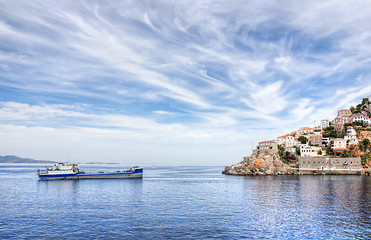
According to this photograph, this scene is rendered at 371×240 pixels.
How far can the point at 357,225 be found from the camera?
38.4 metres

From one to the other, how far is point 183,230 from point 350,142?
6574 inches

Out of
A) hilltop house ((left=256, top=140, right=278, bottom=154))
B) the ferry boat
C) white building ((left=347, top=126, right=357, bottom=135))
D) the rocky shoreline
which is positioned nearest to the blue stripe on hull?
the ferry boat

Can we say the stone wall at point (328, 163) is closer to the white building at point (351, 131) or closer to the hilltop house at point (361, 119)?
the white building at point (351, 131)

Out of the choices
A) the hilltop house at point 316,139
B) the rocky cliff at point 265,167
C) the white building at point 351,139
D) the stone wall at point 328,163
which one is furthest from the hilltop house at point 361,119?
the rocky cliff at point 265,167

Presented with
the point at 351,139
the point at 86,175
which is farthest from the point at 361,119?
the point at 86,175

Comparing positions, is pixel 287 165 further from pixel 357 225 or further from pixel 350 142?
pixel 357 225

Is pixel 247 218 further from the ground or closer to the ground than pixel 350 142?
closer to the ground

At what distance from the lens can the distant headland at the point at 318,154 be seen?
490ft

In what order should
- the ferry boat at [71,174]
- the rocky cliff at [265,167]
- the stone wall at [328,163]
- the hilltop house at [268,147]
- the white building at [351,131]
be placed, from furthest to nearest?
the white building at [351,131], the hilltop house at [268,147], the rocky cliff at [265,167], the stone wall at [328,163], the ferry boat at [71,174]

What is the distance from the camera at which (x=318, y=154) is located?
166000 millimetres

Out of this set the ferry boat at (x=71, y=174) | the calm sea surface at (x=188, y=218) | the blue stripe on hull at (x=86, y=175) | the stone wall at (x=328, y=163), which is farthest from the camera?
the stone wall at (x=328, y=163)

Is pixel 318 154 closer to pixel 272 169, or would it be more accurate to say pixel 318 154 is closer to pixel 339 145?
pixel 339 145

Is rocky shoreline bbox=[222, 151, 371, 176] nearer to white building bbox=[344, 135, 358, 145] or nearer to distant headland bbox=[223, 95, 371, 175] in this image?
distant headland bbox=[223, 95, 371, 175]

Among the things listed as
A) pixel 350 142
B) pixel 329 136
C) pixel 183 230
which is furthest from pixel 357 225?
pixel 329 136
